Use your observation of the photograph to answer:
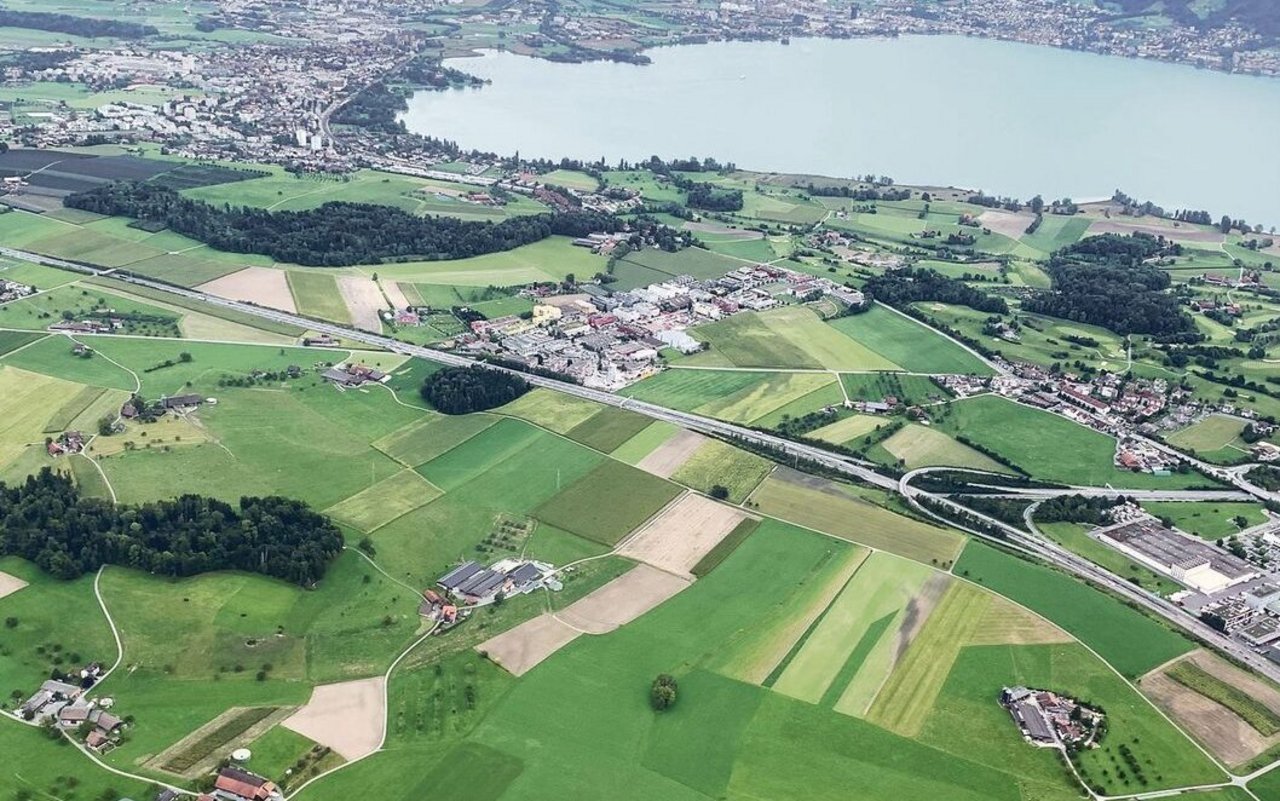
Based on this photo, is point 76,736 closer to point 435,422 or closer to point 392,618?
point 392,618

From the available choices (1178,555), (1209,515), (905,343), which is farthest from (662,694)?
(905,343)

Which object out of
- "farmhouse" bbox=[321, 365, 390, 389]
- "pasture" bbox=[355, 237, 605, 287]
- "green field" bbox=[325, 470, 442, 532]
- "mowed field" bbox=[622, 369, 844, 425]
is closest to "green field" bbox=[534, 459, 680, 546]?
"green field" bbox=[325, 470, 442, 532]

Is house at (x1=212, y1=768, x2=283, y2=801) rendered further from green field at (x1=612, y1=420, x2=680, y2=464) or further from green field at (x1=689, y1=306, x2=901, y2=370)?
green field at (x1=689, y1=306, x2=901, y2=370)

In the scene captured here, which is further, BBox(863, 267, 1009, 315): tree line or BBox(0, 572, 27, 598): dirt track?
BBox(863, 267, 1009, 315): tree line

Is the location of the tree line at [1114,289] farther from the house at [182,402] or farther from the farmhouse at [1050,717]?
the house at [182,402]

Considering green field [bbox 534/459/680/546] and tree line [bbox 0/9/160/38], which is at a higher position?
tree line [bbox 0/9/160/38]

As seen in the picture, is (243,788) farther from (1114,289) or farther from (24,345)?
(1114,289)

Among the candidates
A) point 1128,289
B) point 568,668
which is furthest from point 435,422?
point 1128,289
